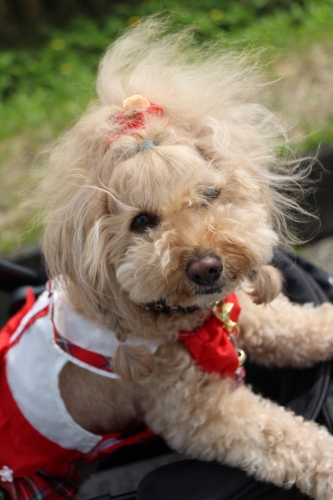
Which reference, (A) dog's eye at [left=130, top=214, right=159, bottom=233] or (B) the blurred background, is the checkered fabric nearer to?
(A) dog's eye at [left=130, top=214, right=159, bottom=233]

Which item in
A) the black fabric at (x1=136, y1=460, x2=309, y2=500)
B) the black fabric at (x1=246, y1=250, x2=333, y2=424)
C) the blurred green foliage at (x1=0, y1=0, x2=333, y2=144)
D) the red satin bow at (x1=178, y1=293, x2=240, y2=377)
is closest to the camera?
the black fabric at (x1=136, y1=460, x2=309, y2=500)

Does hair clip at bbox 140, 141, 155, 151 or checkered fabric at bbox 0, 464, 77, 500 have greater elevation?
hair clip at bbox 140, 141, 155, 151

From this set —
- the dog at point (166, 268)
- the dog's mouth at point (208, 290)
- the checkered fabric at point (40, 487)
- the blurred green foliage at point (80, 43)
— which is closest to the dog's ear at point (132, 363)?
the dog at point (166, 268)

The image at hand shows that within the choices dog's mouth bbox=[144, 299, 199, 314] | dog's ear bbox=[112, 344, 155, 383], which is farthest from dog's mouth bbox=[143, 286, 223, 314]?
dog's ear bbox=[112, 344, 155, 383]

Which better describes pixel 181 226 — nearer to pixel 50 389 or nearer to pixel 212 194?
pixel 212 194

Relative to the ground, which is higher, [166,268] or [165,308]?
[166,268]

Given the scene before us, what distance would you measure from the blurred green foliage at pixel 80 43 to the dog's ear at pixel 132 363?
219cm

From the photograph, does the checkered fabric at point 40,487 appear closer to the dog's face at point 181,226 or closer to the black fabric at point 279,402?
the black fabric at point 279,402

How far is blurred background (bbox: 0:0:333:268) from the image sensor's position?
9.88ft

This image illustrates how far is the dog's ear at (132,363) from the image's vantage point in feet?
4.45

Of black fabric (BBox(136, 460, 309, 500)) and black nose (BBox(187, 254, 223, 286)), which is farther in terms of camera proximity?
black fabric (BBox(136, 460, 309, 500))

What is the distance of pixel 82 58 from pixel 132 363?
324cm

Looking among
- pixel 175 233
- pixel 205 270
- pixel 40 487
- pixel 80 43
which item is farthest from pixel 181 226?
pixel 80 43

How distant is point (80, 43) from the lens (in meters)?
4.04
